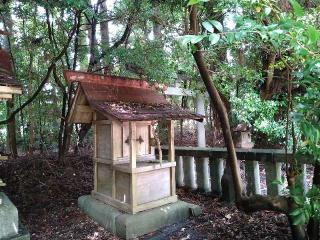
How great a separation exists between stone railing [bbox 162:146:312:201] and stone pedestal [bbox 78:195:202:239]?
844 mm

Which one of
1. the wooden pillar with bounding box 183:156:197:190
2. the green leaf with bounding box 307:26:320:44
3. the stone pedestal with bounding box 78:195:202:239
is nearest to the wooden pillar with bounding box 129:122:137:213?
the stone pedestal with bounding box 78:195:202:239

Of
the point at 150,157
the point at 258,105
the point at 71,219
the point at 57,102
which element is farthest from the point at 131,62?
the point at 57,102

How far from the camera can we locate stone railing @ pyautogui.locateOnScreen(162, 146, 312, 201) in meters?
4.48

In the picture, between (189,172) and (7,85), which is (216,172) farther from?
(7,85)

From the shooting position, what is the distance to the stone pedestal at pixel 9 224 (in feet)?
13.2

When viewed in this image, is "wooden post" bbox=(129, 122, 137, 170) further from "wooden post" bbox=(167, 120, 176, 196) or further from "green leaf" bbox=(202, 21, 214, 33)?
"green leaf" bbox=(202, 21, 214, 33)

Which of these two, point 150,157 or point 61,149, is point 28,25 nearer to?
point 61,149

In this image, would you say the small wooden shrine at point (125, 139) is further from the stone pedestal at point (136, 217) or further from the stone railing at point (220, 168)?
the stone railing at point (220, 168)

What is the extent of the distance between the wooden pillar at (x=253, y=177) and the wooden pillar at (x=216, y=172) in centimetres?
57

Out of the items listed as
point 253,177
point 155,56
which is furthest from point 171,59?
point 253,177

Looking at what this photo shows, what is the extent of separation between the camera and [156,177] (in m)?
4.69

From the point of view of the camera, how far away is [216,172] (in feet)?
17.6

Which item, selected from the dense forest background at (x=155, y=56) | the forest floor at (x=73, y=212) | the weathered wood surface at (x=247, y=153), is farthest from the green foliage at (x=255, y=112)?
the forest floor at (x=73, y=212)

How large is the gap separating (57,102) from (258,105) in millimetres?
6361
